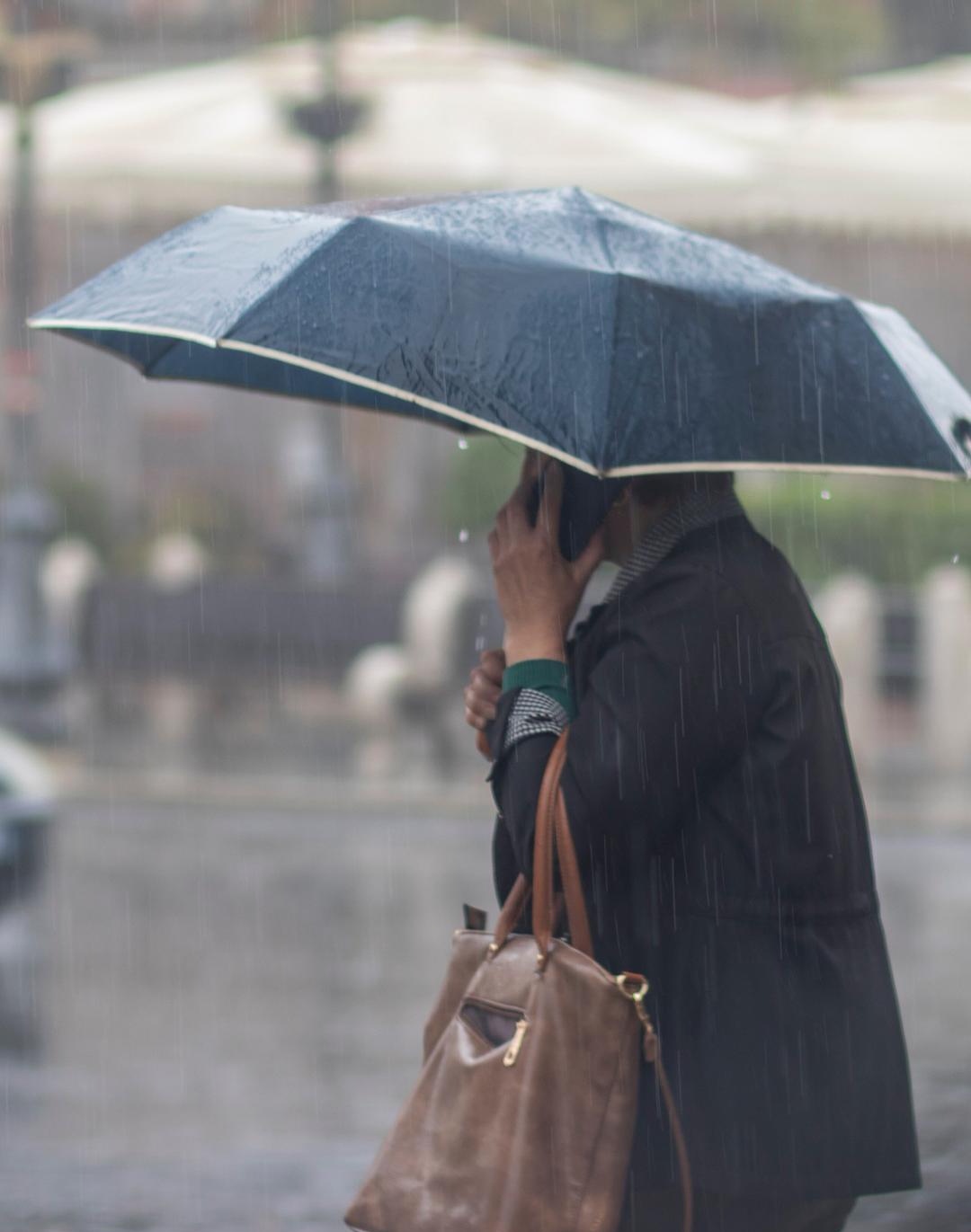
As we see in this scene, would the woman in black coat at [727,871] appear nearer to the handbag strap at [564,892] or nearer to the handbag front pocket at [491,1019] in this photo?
the handbag strap at [564,892]

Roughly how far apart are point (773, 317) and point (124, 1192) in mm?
3117

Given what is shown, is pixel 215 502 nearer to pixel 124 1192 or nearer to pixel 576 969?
pixel 124 1192

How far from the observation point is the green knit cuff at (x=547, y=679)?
8.51 feet

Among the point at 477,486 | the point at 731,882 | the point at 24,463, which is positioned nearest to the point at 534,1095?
the point at 731,882

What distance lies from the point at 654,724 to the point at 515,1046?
1.42 ft

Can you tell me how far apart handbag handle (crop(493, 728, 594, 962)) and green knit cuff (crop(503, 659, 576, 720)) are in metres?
0.13

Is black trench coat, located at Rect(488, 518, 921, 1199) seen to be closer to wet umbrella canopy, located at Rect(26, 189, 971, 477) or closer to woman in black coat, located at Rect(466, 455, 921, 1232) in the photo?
woman in black coat, located at Rect(466, 455, 921, 1232)

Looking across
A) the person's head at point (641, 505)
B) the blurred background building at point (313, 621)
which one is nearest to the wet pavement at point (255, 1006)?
the blurred background building at point (313, 621)

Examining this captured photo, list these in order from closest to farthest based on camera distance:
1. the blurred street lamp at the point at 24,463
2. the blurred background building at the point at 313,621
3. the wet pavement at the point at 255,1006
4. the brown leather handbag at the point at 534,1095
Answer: the brown leather handbag at the point at 534,1095, the wet pavement at the point at 255,1006, the blurred background building at the point at 313,621, the blurred street lamp at the point at 24,463

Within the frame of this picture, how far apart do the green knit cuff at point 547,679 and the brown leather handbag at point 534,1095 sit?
0.12 metres

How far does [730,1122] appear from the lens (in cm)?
249

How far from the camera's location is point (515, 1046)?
240 cm

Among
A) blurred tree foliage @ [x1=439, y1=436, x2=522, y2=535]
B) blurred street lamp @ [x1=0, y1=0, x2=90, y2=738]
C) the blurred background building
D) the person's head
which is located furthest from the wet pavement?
blurred tree foliage @ [x1=439, y1=436, x2=522, y2=535]

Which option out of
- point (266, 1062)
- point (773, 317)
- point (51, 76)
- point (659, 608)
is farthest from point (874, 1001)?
point (51, 76)
